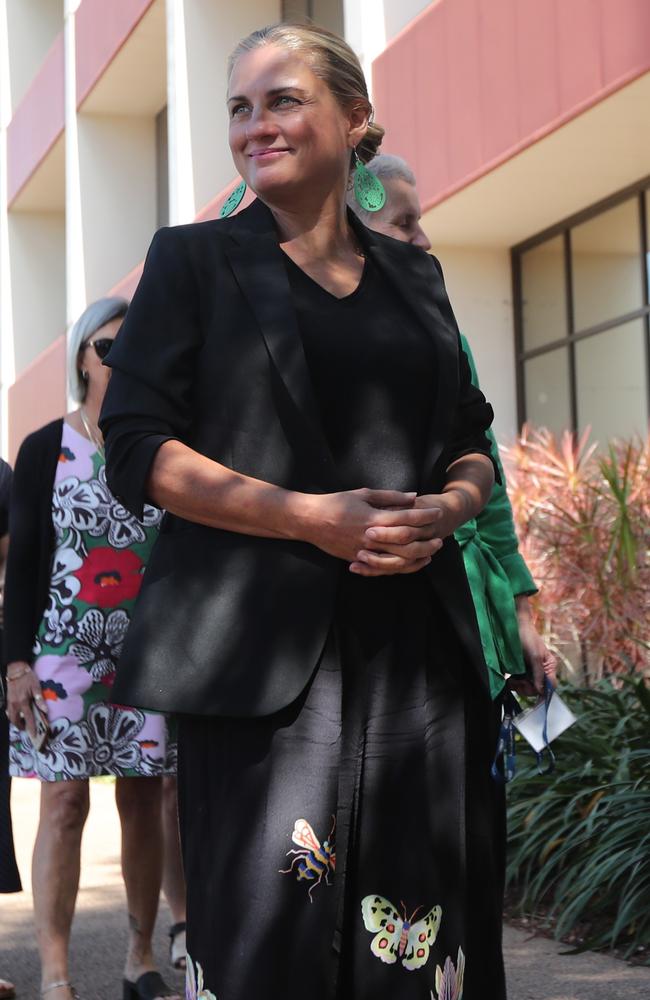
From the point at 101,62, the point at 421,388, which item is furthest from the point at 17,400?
the point at 421,388

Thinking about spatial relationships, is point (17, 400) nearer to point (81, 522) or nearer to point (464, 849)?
point (81, 522)

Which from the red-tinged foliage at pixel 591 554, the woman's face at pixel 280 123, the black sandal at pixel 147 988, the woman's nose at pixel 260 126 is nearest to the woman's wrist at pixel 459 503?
the woman's face at pixel 280 123

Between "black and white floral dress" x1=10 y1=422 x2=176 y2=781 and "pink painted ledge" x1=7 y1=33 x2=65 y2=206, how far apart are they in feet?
51.8

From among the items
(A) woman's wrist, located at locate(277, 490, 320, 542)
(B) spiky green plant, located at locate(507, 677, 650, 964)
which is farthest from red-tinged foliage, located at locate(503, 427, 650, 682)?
(A) woman's wrist, located at locate(277, 490, 320, 542)

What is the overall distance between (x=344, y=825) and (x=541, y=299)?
9.37 metres

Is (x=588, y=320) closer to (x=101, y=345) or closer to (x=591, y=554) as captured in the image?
(x=591, y=554)

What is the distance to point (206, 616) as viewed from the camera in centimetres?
235

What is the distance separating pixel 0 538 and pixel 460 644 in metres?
2.97

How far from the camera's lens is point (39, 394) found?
2042 centimetres

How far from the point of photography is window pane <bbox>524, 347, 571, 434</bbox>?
440 inches

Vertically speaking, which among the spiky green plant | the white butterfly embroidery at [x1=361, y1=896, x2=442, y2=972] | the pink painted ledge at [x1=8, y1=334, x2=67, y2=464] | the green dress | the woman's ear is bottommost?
the spiky green plant

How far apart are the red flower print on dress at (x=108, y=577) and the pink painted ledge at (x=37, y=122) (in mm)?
15855

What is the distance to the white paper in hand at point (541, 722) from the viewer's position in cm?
323

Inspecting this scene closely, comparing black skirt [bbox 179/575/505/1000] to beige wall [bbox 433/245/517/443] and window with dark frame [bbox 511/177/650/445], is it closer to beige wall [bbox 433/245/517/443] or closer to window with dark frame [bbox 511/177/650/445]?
window with dark frame [bbox 511/177/650/445]
